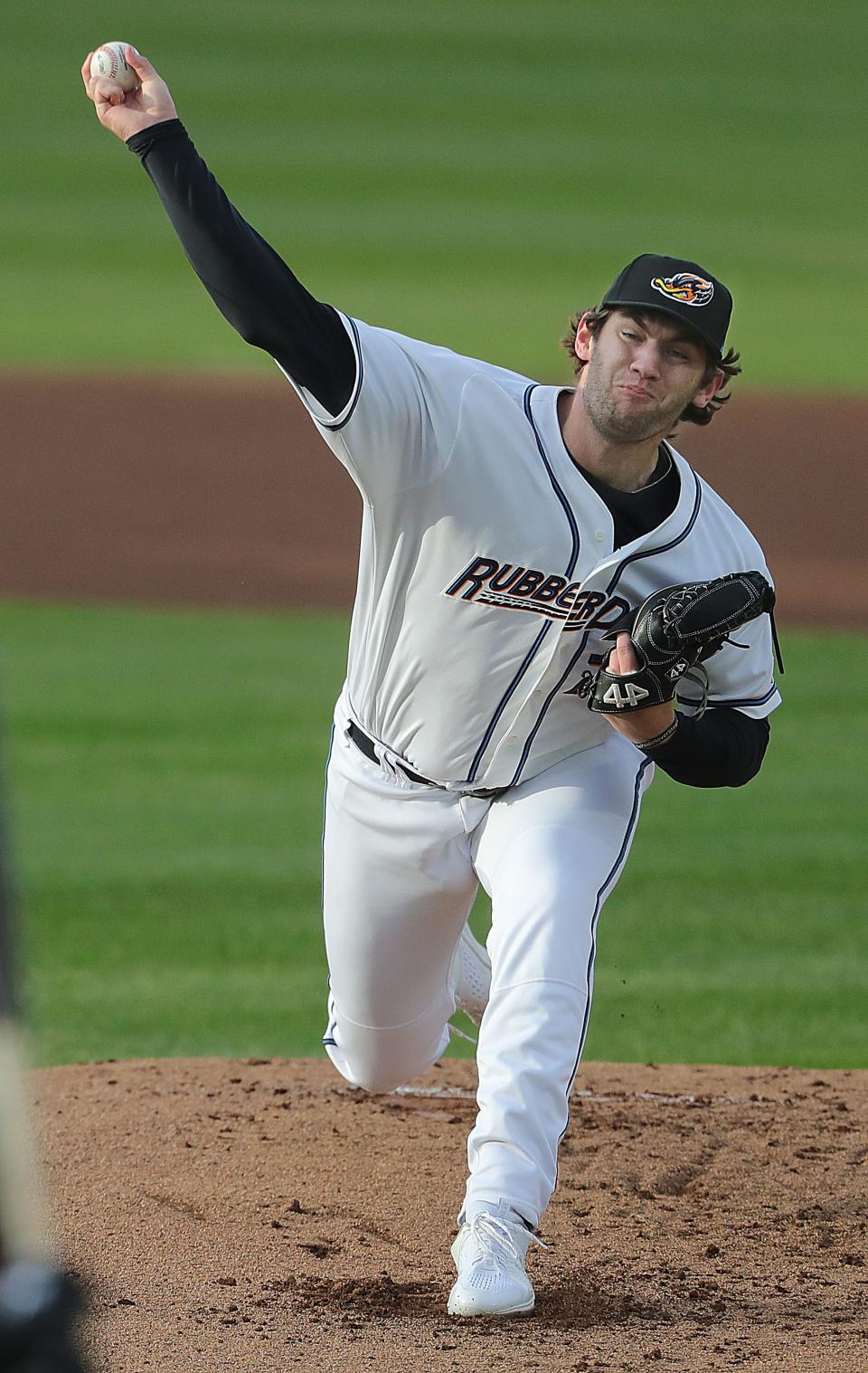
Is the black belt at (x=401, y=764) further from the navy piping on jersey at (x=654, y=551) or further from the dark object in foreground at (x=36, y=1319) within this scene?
the dark object in foreground at (x=36, y=1319)

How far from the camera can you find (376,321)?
58.5 ft

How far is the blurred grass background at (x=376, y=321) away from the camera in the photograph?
20.7 feet

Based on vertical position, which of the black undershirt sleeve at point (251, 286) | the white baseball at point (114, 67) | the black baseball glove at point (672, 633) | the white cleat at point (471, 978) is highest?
the white baseball at point (114, 67)

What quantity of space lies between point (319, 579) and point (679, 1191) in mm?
7995

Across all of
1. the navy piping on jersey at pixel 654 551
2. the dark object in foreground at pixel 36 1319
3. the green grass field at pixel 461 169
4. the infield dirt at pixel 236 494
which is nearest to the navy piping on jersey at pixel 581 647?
the navy piping on jersey at pixel 654 551

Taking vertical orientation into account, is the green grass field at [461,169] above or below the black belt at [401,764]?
above

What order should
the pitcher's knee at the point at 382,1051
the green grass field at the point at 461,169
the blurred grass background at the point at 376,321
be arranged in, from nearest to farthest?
the pitcher's knee at the point at 382,1051
the blurred grass background at the point at 376,321
the green grass field at the point at 461,169

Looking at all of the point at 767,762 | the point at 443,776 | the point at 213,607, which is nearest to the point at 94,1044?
the point at 443,776

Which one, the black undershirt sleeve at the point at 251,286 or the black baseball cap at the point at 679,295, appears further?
the black baseball cap at the point at 679,295

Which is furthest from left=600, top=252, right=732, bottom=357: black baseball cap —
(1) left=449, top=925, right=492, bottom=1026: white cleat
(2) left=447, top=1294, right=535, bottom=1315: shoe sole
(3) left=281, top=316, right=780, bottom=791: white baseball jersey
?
(2) left=447, top=1294, right=535, bottom=1315: shoe sole

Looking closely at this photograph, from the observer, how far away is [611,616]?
405 cm

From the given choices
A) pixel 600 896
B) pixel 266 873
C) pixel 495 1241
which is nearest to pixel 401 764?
pixel 600 896

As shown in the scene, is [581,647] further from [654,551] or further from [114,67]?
[114,67]

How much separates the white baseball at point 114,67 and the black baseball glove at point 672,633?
59.1 inches
